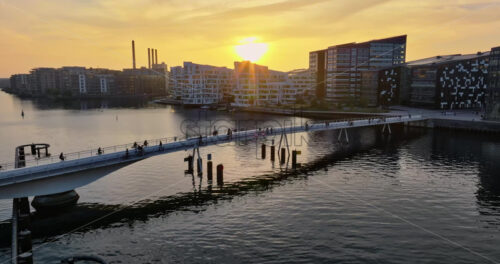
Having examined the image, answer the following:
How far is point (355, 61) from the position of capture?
166250 millimetres

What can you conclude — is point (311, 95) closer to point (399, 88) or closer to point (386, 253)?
point (399, 88)

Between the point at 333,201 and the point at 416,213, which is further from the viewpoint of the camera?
the point at 333,201

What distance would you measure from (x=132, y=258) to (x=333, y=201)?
22440mm

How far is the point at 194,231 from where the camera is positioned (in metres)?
31.4

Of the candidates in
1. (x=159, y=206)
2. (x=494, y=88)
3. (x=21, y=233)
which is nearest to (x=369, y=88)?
(x=494, y=88)

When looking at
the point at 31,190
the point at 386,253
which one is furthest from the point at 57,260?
the point at 386,253

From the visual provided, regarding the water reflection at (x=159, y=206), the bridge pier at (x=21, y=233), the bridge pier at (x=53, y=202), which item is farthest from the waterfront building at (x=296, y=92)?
the bridge pier at (x=21, y=233)

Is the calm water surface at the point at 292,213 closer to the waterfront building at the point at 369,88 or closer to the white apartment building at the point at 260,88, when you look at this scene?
the waterfront building at the point at 369,88

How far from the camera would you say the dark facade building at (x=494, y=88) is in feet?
307

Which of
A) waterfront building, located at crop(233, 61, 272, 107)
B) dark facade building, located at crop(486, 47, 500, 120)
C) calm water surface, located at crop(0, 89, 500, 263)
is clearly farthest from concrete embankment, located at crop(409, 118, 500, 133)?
waterfront building, located at crop(233, 61, 272, 107)

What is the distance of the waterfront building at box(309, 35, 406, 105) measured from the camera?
16499cm

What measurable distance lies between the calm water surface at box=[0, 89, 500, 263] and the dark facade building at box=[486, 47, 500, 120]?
40.5 metres

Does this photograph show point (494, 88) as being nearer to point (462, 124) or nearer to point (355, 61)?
point (462, 124)

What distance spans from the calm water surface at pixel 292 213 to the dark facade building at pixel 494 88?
4055cm
